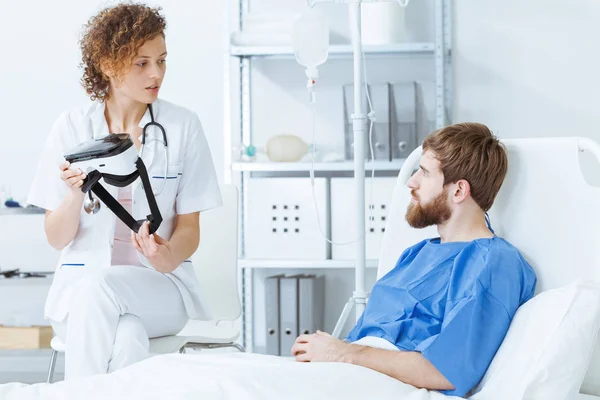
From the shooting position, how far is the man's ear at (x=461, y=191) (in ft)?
5.40

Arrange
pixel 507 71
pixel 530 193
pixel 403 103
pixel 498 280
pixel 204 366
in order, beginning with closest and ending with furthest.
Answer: pixel 204 366
pixel 498 280
pixel 530 193
pixel 403 103
pixel 507 71

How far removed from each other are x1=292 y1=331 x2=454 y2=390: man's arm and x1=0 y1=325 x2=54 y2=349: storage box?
1.49m

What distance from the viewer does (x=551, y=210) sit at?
165cm

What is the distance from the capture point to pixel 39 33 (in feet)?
11.0

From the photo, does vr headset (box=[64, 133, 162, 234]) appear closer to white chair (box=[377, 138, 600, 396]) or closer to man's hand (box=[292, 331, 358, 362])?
man's hand (box=[292, 331, 358, 362])

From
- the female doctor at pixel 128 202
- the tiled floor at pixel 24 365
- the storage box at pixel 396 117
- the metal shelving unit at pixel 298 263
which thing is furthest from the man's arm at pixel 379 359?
the tiled floor at pixel 24 365

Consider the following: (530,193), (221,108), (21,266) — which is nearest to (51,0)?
(221,108)

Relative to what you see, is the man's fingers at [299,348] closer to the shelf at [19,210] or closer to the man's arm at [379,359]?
the man's arm at [379,359]

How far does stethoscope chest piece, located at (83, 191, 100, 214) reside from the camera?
1.81 meters

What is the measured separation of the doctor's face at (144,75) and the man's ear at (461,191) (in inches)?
29.6

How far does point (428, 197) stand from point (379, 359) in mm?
363

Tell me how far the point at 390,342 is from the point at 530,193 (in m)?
0.41

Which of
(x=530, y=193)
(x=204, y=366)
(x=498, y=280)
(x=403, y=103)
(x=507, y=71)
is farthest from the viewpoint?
(x=507, y=71)

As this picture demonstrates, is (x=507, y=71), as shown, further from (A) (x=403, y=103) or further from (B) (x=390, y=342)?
(B) (x=390, y=342)
